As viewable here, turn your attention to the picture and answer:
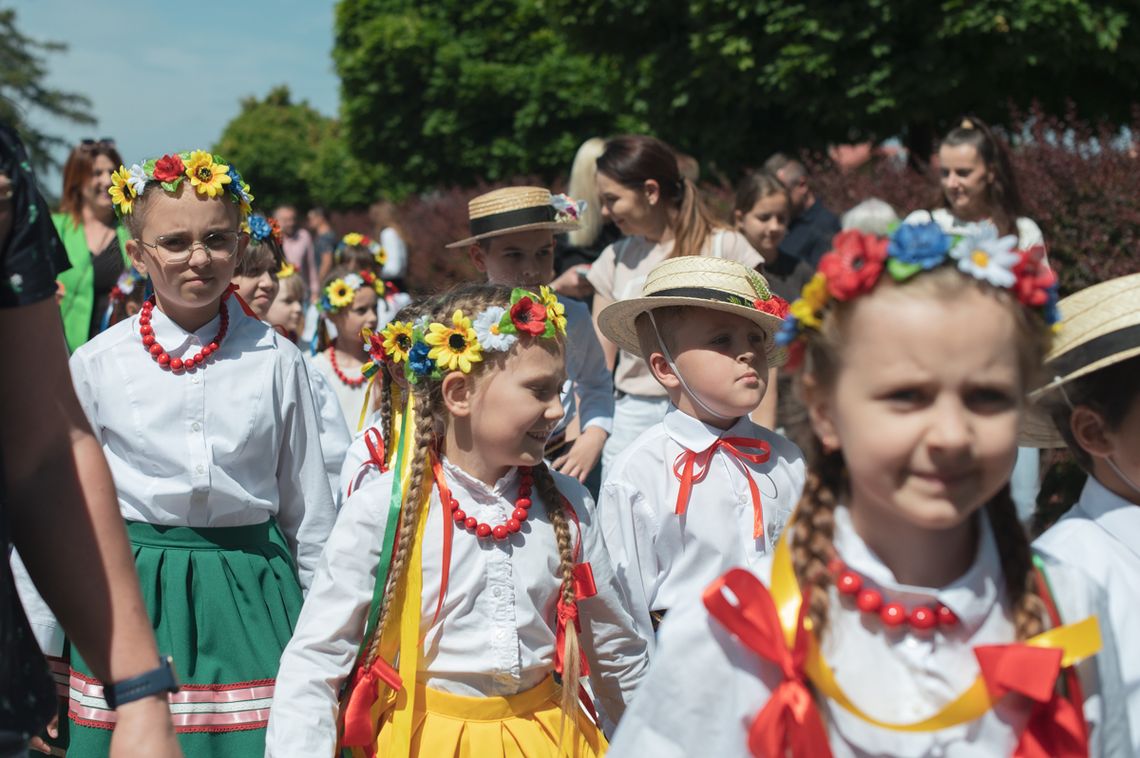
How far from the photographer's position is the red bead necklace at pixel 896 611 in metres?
2.13

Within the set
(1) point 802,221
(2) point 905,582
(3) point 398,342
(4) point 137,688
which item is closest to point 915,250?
(2) point 905,582

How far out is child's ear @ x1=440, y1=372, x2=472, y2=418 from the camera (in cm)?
353

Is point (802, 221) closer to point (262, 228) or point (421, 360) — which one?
point (262, 228)

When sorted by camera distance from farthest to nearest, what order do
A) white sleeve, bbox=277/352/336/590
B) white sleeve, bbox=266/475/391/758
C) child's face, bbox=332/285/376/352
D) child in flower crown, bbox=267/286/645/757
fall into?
child's face, bbox=332/285/376/352
white sleeve, bbox=277/352/336/590
child in flower crown, bbox=267/286/645/757
white sleeve, bbox=266/475/391/758

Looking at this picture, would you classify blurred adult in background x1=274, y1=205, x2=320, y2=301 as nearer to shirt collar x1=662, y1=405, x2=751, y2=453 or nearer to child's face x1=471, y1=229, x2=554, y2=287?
child's face x1=471, y1=229, x2=554, y2=287

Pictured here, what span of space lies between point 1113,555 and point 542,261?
353 cm

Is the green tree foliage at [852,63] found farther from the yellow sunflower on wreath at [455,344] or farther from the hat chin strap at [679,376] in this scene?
the yellow sunflower on wreath at [455,344]

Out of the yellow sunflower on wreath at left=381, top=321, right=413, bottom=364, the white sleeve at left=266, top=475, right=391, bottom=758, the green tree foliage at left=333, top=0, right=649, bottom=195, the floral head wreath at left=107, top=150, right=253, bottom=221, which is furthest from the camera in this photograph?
the green tree foliage at left=333, top=0, right=649, bottom=195

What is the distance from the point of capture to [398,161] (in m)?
37.7

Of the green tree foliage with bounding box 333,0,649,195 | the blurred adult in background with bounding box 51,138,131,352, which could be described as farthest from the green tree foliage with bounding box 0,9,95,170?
the blurred adult in background with bounding box 51,138,131,352

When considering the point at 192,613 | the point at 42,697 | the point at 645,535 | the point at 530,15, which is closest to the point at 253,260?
the point at 192,613

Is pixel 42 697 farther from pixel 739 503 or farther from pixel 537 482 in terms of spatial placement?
pixel 739 503

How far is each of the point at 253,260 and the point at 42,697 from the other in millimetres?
4308

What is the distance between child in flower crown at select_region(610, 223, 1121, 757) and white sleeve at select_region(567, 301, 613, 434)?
338 cm
